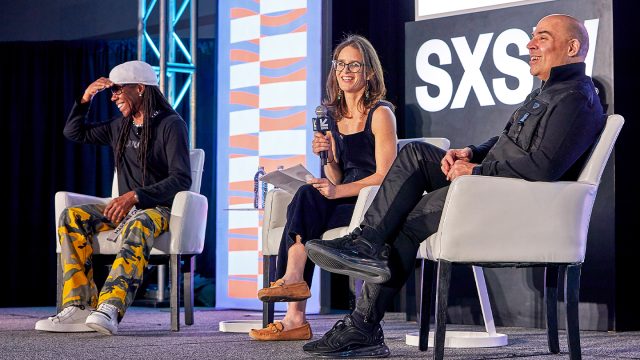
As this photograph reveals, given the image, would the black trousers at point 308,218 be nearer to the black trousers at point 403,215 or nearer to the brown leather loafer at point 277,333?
the brown leather loafer at point 277,333

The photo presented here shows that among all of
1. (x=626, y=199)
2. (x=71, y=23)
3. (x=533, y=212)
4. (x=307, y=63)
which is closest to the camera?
(x=533, y=212)

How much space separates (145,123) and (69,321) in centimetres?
91

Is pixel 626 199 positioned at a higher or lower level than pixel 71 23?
lower

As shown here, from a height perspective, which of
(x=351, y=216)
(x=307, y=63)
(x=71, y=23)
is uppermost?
(x=71, y=23)

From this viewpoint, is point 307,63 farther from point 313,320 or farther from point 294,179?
point 294,179

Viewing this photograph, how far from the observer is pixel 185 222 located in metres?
3.86

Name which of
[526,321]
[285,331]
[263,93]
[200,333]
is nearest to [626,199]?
[526,321]

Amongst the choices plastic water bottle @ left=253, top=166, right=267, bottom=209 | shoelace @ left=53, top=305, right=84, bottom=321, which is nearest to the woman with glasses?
shoelace @ left=53, top=305, right=84, bottom=321

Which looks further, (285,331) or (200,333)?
(200,333)

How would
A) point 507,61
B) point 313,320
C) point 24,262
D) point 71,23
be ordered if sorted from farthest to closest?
1. point 71,23
2. point 24,262
3. point 313,320
4. point 507,61

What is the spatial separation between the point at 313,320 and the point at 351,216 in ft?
4.87

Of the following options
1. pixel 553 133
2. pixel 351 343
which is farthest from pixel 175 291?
pixel 553 133

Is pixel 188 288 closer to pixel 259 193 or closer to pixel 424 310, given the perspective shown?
pixel 259 193

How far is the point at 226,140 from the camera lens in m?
5.41
